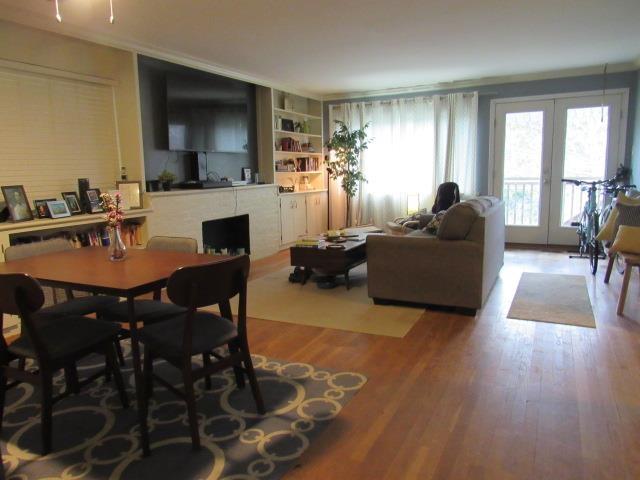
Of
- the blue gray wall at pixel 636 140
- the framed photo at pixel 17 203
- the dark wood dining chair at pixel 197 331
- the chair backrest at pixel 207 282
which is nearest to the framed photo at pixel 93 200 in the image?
the framed photo at pixel 17 203

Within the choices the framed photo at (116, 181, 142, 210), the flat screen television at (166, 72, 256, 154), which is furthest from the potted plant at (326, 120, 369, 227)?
the framed photo at (116, 181, 142, 210)

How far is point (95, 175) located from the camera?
15.0ft

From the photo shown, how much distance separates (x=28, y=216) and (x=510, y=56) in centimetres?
520

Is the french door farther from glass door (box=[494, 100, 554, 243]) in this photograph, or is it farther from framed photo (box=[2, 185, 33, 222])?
framed photo (box=[2, 185, 33, 222])

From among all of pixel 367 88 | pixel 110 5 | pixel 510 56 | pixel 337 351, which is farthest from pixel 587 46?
pixel 110 5

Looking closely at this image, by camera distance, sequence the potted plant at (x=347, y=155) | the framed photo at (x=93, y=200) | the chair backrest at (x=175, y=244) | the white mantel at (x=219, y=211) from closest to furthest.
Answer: the chair backrest at (x=175, y=244), the framed photo at (x=93, y=200), the white mantel at (x=219, y=211), the potted plant at (x=347, y=155)

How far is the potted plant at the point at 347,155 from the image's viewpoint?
23.8 ft

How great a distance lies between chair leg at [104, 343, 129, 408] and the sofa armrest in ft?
7.16

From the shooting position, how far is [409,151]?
725cm

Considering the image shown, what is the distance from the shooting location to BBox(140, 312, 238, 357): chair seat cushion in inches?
81.1

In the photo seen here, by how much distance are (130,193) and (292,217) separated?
9.46 feet

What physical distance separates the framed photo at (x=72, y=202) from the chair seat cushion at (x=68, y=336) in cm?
203

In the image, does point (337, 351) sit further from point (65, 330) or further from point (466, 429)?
point (65, 330)

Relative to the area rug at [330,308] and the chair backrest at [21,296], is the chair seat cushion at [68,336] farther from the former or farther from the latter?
the area rug at [330,308]
